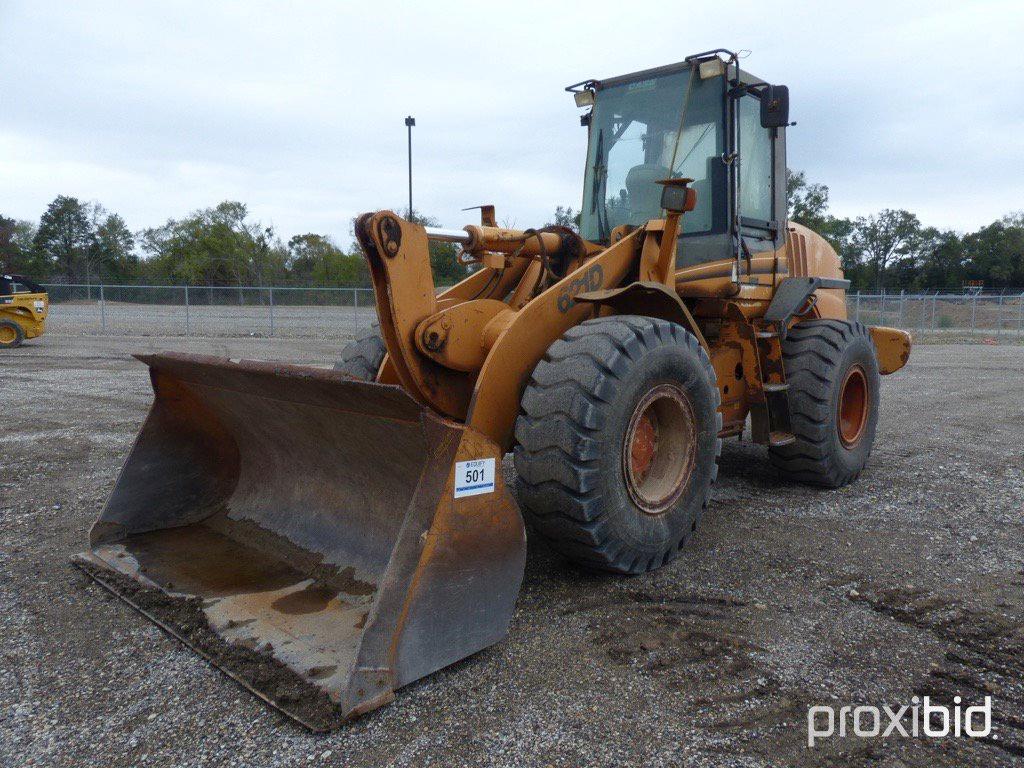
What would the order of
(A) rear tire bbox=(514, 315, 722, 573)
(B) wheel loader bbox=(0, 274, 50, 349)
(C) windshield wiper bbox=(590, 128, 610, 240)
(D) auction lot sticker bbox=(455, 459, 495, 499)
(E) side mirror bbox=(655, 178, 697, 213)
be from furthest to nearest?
(B) wheel loader bbox=(0, 274, 50, 349) → (C) windshield wiper bbox=(590, 128, 610, 240) → (E) side mirror bbox=(655, 178, 697, 213) → (A) rear tire bbox=(514, 315, 722, 573) → (D) auction lot sticker bbox=(455, 459, 495, 499)

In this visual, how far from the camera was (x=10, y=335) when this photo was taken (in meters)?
17.2

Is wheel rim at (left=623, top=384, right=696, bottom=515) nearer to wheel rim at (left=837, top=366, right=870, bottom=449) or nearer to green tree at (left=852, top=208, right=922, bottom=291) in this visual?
wheel rim at (left=837, top=366, right=870, bottom=449)

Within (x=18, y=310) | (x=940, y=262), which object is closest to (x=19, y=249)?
(x=18, y=310)

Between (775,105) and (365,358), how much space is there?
3000 mm

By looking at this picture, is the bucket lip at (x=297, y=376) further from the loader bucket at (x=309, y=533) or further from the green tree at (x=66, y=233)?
the green tree at (x=66, y=233)

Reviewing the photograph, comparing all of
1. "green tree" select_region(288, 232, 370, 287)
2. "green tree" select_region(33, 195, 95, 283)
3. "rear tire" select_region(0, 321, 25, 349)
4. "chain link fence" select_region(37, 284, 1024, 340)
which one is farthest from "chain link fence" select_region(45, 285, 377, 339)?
"green tree" select_region(33, 195, 95, 283)

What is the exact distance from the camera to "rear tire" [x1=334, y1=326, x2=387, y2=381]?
4.58 m

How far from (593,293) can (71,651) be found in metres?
2.72

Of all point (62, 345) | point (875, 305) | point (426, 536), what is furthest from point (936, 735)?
point (875, 305)

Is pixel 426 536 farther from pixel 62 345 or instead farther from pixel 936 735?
pixel 62 345

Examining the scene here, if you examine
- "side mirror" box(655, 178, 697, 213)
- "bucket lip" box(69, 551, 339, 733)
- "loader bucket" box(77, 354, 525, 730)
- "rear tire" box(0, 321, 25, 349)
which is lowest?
"bucket lip" box(69, 551, 339, 733)

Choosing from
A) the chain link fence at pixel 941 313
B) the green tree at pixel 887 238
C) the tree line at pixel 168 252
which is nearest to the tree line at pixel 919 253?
the green tree at pixel 887 238

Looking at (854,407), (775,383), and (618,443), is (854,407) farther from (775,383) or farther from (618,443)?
(618,443)

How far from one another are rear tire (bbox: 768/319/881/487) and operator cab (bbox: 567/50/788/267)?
787 mm
